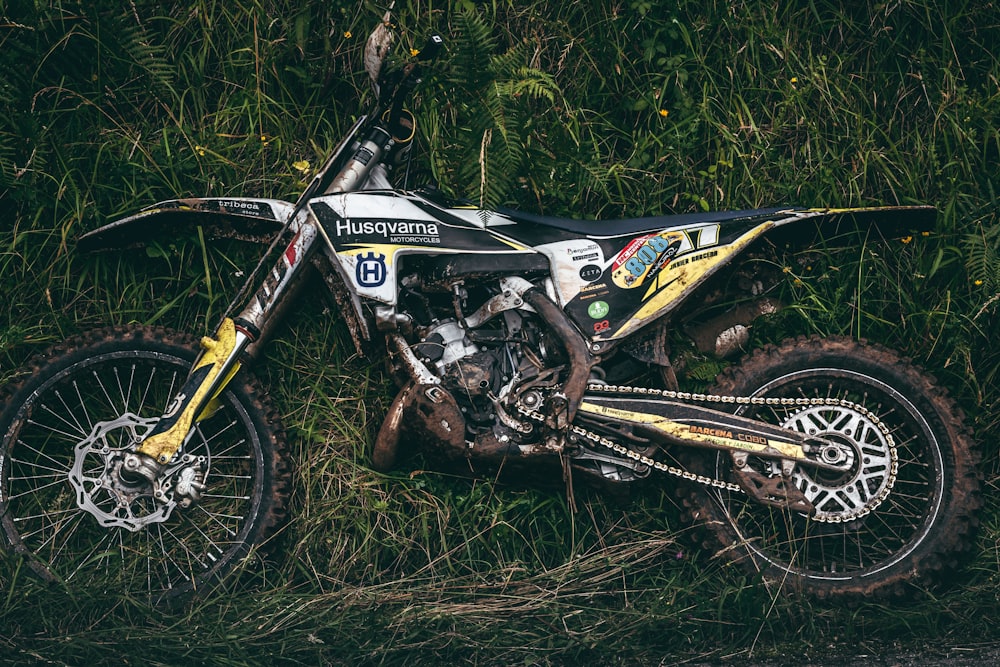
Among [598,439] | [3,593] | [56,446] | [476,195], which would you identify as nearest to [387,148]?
[476,195]

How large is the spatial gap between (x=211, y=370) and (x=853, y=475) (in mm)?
3052

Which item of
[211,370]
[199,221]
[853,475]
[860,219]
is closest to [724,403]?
[853,475]

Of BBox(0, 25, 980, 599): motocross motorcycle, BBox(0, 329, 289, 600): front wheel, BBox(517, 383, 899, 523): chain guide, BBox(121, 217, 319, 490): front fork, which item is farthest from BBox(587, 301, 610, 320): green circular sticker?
BBox(0, 329, 289, 600): front wheel

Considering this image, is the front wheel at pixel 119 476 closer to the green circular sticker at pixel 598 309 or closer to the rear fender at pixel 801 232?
the green circular sticker at pixel 598 309

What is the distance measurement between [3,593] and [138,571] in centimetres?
56

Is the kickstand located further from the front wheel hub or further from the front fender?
the front wheel hub

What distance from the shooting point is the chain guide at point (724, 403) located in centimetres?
362

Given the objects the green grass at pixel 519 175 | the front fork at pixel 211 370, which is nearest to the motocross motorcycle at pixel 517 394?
the front fork at pixel 211 370

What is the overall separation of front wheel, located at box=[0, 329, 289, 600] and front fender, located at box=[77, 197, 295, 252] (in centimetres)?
48

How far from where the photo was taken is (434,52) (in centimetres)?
341

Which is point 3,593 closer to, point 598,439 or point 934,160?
point 598,439

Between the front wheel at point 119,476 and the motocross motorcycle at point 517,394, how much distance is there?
0.01 meters

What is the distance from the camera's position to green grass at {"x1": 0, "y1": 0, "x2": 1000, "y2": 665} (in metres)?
4.00

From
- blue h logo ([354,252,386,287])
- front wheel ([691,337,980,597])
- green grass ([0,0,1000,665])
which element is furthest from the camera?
green grass ([0,0,1000,665])
